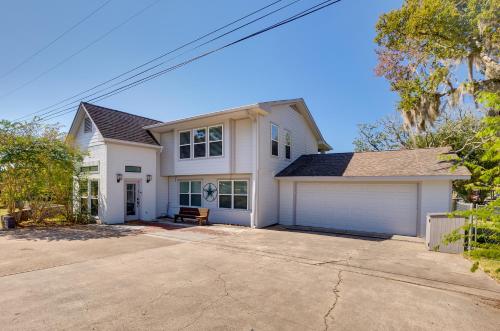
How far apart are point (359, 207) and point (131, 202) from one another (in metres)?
12.3

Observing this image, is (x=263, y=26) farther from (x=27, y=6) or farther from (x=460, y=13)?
(x=27, y=6)

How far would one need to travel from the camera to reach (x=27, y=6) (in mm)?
12258

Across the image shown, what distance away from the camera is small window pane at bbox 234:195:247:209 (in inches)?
541

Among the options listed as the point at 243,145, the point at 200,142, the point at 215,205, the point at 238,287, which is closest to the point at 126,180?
the point at 200,142

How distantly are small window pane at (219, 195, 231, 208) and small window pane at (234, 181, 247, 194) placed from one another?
647 millimetres

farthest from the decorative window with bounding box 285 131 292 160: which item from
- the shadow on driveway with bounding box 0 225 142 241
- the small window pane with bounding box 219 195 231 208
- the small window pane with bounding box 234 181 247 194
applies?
the shadow on driveway with bounding box 0 225 142 241

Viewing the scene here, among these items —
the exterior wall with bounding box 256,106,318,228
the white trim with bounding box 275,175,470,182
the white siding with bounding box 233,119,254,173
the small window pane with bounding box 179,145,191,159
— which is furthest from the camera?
the small window pane with bounding box 179,145,191,159

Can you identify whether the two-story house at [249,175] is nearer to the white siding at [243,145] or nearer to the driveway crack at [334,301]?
the white siding at [243,145]

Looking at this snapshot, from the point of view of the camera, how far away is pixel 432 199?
35.1 ft

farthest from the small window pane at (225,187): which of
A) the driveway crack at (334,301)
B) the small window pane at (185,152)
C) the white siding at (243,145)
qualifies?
the driveway crack at (334,301)

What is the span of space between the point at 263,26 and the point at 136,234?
9.63 meters

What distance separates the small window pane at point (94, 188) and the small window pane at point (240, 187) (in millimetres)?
7562

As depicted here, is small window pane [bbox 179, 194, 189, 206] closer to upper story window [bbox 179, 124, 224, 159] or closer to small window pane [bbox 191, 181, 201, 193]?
→ small window pane [bbox 191, 181, 201, 193]

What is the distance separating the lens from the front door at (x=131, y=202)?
1495 centimetres
